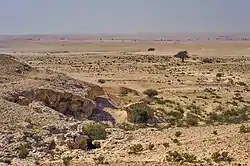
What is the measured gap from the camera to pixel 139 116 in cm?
2661

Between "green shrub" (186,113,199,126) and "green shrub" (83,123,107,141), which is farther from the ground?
"green shrub" (83,123,107,141)

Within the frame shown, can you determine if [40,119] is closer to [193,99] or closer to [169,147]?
[169,147]

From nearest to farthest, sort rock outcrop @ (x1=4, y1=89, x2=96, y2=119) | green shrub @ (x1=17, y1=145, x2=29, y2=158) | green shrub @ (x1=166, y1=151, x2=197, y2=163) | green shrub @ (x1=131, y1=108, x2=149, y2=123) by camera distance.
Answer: green shrub @ (x1=166, y1=151, x2=197, y2=163), green shrub @ (x1=17, y1=145, x2=29, y2=158), rock outcrop @ (x1=4, y1=89, x2=96, y2=119), green shrub @ (x1=131, y1=108, x2=149, y2=123)

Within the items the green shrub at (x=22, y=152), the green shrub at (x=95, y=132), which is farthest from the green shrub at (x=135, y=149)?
the green shrub at (x=22, y=152)

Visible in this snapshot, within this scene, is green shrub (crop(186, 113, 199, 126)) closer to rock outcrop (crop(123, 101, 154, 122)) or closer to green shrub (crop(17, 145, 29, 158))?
rock outcrop (crop(123, 101, 154, 122))

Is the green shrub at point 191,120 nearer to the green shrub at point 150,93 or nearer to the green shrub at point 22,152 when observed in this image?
the green shrub at point 150,93

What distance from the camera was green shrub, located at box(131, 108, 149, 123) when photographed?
2661 centimetres

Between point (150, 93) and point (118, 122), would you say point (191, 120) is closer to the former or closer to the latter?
point (118, 122)

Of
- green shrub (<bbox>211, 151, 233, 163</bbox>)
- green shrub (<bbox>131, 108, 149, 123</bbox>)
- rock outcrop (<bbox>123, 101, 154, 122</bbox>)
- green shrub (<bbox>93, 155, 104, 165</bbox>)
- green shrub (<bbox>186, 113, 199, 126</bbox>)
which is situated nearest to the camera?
green shrub (<bbox>211, 151, 233, 163</bbox>)

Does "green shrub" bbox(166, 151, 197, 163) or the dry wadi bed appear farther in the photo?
the dry wadi bed

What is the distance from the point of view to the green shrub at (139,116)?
26609mm

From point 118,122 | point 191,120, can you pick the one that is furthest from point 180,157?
point 118,122

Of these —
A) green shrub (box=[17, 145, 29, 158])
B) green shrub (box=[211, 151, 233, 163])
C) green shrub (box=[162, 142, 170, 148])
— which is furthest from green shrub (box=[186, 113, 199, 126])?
green shrub (box=[17, 145, 29, 158])

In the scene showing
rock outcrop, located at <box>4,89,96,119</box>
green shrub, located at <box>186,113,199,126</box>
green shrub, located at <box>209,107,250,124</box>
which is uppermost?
rock outcrop, located at <box>4,89,96,119</box>
